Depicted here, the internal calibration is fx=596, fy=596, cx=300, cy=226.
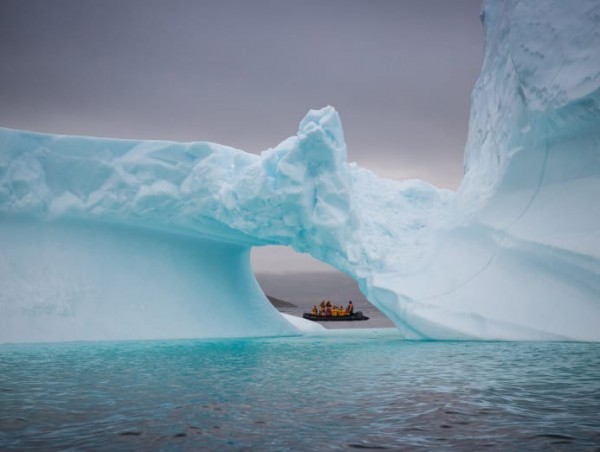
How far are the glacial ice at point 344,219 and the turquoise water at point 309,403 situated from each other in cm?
254

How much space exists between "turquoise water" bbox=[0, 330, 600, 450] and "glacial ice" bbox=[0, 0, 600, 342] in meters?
2.54

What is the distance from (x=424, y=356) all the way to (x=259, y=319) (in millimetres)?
8290

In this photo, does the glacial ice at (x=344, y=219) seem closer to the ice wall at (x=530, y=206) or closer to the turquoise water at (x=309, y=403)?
the ice wall at (x=530, y=206)

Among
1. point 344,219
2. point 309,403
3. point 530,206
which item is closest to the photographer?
point 309,403

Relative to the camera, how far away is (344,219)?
500 inches

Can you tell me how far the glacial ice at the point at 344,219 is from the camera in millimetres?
9852

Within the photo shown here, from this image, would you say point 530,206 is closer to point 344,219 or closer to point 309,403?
point 344,219

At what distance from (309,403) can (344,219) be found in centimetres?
832

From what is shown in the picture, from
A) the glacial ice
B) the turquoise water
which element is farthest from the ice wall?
the turquoise water

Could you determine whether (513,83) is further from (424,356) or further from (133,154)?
(133,154)

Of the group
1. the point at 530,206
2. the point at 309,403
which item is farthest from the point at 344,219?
the point at 309,403

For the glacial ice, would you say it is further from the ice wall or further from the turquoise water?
the turquoise water

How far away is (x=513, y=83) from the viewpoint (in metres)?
11.0

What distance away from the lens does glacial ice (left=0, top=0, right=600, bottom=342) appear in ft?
32.3
